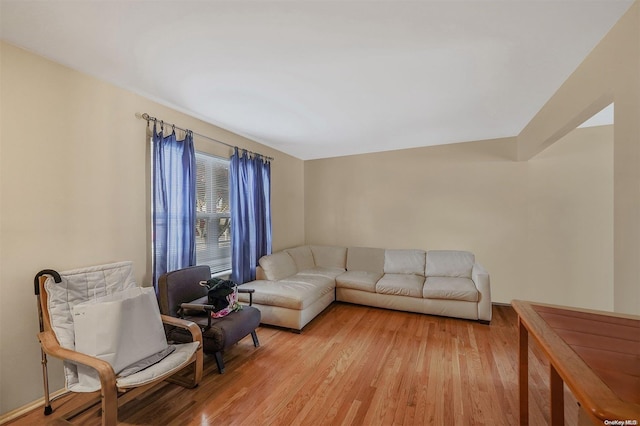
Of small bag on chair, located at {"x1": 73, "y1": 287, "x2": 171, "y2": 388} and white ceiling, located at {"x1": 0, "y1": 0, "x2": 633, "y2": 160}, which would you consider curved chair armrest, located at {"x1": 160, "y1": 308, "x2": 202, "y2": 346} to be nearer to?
small bag on chair, located at {"x1": 73, "y1": 287, "x2": 171, "y2": 388}

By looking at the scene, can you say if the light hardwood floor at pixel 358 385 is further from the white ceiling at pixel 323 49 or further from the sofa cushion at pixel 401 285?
the white ceiling at pixel 323 49

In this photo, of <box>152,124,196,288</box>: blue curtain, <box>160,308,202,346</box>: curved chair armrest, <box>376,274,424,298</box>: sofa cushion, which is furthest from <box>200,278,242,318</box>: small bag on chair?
<box>376,274,424,298</box>: sofa cushion

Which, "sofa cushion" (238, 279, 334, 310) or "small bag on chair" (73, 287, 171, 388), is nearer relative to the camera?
"small bag on chair" (73, 287, 171, 388)

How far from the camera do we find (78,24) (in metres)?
1.48

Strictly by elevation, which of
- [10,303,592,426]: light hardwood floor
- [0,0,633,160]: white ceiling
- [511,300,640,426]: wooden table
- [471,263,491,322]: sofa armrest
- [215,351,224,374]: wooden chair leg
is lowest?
[10,303,592,426]: light hardwood floor

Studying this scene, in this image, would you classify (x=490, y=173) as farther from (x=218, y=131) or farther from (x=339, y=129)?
(x=218, y=131)

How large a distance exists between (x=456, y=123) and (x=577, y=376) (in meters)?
3.06

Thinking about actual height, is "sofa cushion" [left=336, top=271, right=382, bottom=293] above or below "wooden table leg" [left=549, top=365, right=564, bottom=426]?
below

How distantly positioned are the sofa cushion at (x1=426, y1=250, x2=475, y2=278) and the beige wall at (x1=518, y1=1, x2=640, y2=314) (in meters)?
2.18

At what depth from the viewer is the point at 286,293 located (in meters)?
2.98

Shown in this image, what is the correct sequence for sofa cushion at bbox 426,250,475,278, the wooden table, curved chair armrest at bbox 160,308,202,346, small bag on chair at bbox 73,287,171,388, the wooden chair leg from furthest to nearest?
1. sofa cushion at bbox 426,250,475,278
2. the wooden chair leg
3. curved chair armrest at bbox 160,308,202,346
4. small bag on chair at bbox 73,287,171,388
5. the wooden table

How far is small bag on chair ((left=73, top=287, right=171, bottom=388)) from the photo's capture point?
1596 millimetres

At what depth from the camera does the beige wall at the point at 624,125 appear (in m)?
1.34

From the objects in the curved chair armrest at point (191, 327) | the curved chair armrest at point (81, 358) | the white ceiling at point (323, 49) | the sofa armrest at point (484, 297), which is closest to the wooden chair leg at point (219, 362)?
the curved chair armrest at point (191, 327)
